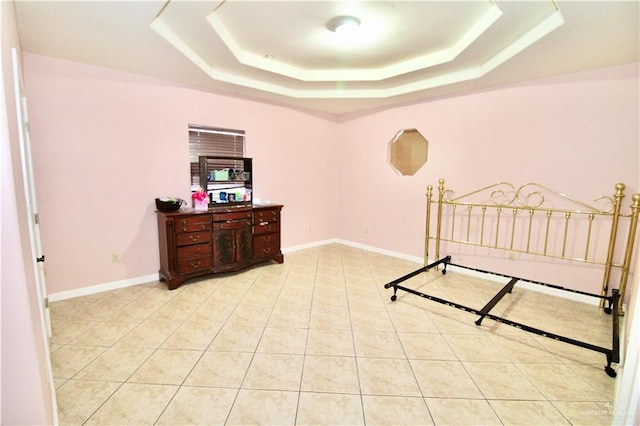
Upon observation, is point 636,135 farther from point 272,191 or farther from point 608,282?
point 272,191

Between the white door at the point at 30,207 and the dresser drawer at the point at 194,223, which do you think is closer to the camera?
the white door at the point at 30,207

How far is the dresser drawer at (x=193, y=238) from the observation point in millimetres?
3381

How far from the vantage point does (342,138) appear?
5566 mm

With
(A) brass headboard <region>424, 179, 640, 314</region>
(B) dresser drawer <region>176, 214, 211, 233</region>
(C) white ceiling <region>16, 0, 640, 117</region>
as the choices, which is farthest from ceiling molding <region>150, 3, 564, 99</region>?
(B) dresser drawer <region>176, 214, 211, 233</region>

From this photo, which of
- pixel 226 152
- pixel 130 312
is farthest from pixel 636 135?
pixel 130 312

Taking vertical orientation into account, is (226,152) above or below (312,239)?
above

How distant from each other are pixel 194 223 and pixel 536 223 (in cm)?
410

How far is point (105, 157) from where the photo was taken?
10.6 feet

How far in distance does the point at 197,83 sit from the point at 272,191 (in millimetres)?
1874

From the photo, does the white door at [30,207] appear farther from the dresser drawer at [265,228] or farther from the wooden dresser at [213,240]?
the dresser drawer at [265,228]

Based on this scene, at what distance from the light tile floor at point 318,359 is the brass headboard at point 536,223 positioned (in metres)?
0.56

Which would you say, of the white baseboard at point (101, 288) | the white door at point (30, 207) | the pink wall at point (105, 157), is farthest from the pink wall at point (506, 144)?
the white door at point (30, 207)

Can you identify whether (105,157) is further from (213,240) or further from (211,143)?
(213,240)

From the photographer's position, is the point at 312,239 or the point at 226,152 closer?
the point at 226,152
